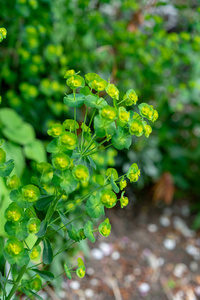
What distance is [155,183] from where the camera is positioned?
2469 millimetres

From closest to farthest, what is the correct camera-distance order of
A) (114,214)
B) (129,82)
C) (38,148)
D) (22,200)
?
(22,200) < (38,148) < (129,82) < (114,214)

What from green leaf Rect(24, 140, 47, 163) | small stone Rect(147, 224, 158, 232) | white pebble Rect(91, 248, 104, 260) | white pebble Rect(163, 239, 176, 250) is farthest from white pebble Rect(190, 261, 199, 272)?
green leaf Rect(24, 140, 47, 163)

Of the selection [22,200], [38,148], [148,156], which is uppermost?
[22,200]

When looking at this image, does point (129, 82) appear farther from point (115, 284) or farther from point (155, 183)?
point (115, 284)

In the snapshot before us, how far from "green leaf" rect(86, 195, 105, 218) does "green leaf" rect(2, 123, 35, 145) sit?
2.90 ft

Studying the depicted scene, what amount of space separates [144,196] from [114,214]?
287 mm

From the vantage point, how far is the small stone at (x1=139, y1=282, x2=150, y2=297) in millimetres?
1856

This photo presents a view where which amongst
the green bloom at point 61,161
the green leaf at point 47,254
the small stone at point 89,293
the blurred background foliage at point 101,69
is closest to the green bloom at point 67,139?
the green bloom at point 61,161

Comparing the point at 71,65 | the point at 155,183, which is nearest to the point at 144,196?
the point at 155,183

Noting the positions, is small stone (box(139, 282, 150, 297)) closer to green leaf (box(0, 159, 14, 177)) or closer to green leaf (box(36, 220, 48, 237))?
green leaf (box(36, 220, 48, 237))

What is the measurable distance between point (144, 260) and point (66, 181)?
148 centimetres

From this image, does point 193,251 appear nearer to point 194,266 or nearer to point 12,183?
point 194,266

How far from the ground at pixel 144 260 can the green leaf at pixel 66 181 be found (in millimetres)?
1036

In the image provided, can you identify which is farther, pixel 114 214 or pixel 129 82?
pixel 114 214
